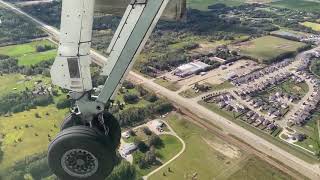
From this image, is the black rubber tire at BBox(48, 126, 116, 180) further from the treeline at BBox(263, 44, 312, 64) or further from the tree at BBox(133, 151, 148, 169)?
the treeline at BBox(263, 44, 312, 64)

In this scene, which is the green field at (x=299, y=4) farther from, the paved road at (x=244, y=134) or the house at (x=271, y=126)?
the house at (x=271, y=126)

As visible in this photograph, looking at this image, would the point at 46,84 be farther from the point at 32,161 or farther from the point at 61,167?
the point at 61,167

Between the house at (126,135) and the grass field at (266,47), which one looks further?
the grass field at (266,47)

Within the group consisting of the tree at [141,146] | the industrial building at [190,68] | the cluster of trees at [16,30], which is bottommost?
the tree at [141,146]

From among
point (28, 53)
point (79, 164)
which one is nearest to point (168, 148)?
point (79, 164)

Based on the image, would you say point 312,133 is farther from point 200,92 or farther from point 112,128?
point 112,128

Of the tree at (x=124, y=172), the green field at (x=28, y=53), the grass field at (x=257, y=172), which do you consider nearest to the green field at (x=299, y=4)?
the green field at (x=28, y=53)

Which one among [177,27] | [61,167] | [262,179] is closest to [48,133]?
[262,179]
